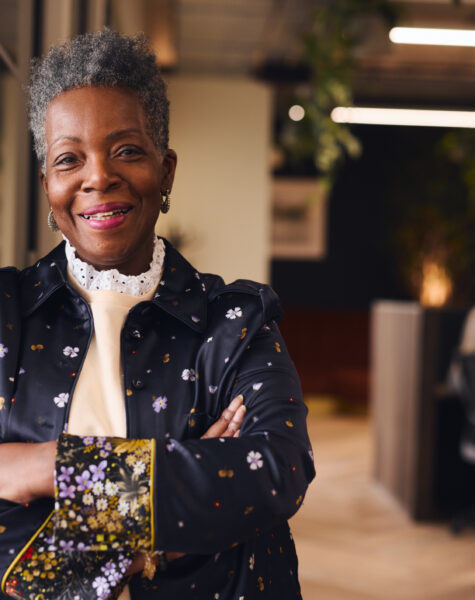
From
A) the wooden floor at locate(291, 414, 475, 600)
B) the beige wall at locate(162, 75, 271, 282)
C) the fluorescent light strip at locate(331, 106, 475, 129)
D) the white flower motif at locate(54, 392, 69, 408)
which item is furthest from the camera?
the fluorescent light strip at locate(331, 106, 475, 129)

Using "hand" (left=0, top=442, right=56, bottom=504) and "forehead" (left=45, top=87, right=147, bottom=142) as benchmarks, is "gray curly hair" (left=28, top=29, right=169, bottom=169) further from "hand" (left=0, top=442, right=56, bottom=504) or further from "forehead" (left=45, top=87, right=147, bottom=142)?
"hand" (left=0, top=442, right=56, bottom=504)

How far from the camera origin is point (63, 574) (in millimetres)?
948

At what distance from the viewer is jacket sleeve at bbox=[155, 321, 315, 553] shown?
2.96ft

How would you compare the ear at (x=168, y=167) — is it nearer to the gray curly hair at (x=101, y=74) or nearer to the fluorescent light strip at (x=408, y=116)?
the gray curly hair at (x=101, y=74)

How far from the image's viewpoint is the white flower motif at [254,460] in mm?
959

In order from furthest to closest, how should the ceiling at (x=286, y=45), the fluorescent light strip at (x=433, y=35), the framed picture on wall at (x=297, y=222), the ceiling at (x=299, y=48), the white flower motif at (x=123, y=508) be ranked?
the framed picture on wall at (x=297, y=222)
the ceiling at (x=299, y=48)
the ceiling at (x=286, y=45)
the fluorescent light strip at (x=433, y=35)
the white flower motif at (x=123, y=508)

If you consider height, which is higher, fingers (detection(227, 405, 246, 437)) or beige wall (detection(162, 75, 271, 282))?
beige wall (detection(162, 75, 271, 282))

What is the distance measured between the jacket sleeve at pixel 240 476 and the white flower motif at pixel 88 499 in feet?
0.26

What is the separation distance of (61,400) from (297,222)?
8.23m

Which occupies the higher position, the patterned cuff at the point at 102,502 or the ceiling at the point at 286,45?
the ceiling at the point at 286,45

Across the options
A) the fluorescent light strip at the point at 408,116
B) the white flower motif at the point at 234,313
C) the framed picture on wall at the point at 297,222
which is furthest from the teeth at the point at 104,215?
the framed picture on wall at the point at 297,222

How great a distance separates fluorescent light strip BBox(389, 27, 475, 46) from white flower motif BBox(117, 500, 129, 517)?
472cm

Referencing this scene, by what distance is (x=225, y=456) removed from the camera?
3.13 ft

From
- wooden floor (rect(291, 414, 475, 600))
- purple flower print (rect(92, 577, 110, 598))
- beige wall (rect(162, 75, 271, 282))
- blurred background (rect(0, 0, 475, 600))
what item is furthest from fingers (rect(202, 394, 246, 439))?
beige wall (rect(162, 75, 271, 282))
